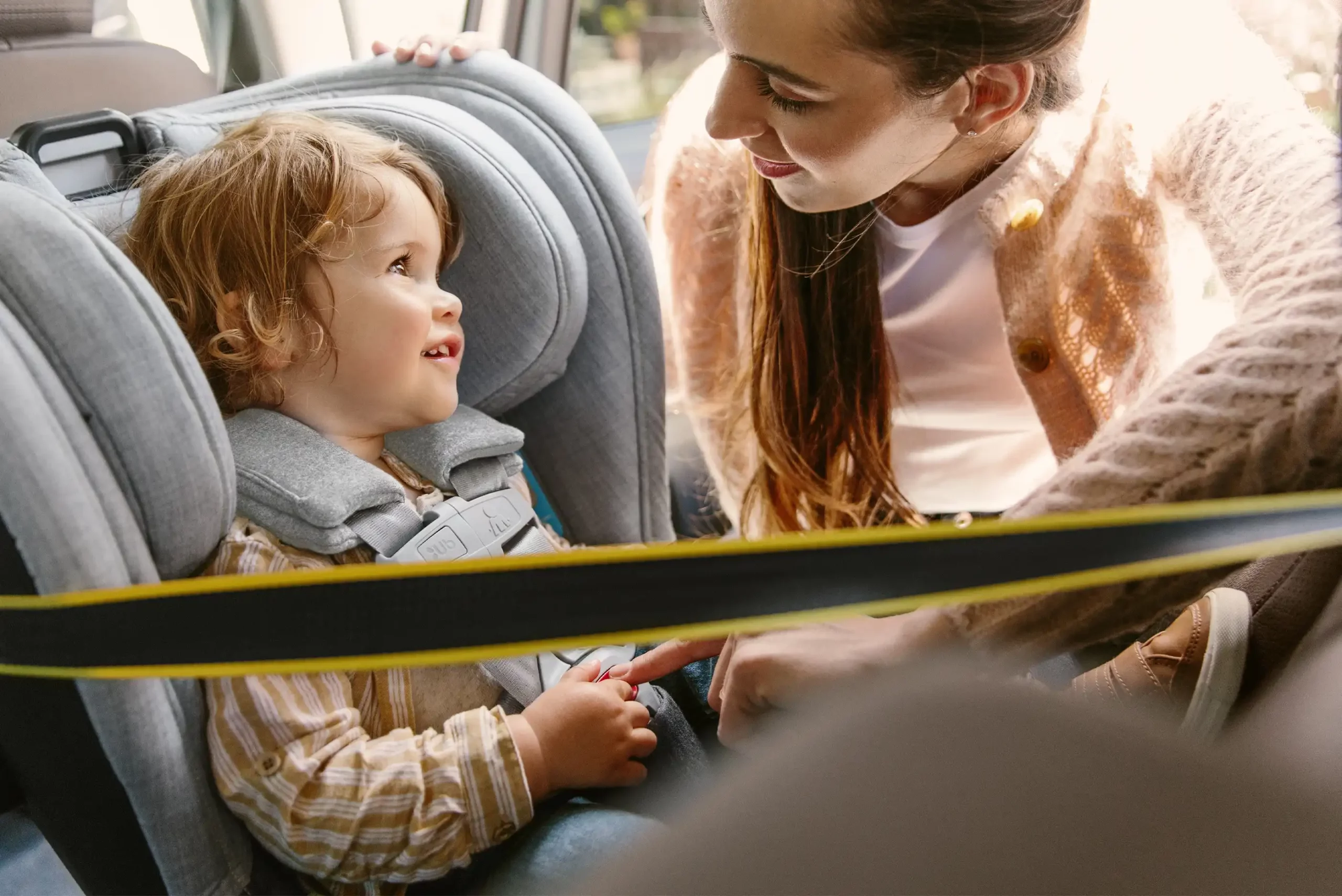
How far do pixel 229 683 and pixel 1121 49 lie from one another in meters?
0.62

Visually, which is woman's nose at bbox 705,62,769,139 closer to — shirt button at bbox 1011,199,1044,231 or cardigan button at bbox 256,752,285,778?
shirt button at bbox 1011,199,1044,231

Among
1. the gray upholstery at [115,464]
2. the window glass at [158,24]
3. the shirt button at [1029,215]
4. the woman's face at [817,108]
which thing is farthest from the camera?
the window glass at [158,24]

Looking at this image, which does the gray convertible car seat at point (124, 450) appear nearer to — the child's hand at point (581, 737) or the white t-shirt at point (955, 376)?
the child's hand at point (581, 737)

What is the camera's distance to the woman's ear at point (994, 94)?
1.88 feet

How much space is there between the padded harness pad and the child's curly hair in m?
0.02

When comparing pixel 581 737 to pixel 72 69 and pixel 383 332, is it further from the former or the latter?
pixel 72 69

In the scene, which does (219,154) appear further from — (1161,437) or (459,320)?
(1161,437)

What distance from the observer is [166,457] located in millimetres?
458

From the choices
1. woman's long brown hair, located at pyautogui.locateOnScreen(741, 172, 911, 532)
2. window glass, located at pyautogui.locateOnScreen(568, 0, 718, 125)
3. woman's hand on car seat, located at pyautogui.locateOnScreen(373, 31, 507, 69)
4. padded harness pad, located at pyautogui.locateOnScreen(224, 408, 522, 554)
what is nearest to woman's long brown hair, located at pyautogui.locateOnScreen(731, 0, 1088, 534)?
woman's long brown hair, located at pyautogui.locateOnScreen(741, 172, 911, 532)

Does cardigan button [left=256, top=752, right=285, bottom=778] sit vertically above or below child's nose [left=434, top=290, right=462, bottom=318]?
below

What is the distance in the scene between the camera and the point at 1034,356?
2.19ft

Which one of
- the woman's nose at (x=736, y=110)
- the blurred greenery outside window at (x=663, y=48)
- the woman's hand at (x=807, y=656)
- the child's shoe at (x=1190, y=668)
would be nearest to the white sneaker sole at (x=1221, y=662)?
the child's shoe at (x=1190, y=668)

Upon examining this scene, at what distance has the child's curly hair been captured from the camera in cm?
50

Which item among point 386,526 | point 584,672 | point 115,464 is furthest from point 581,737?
point 115,464
